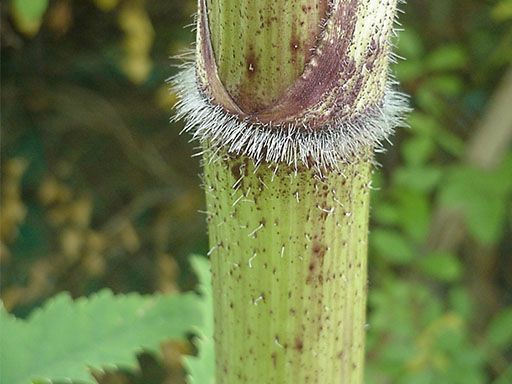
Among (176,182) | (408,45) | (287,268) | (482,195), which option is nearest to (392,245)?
(482,195)

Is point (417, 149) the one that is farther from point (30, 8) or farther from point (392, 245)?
point (30, 8)

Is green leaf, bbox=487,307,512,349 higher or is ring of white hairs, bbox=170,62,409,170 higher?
green leaf, bbox=487,307,512,349

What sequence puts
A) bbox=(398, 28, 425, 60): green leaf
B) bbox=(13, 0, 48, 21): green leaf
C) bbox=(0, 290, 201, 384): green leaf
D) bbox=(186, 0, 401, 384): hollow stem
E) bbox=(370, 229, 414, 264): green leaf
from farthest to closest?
1. bbox=(370, 229, 414, 264): green leaf
2. bbox=(398, 28, 425, 60): green leaf
3. bbox=(13, 0, 48, 21): green leaf
4. bbox=(0, 290, 201, 384): green leaf
5. bbox=(186, 0, 401, 384): hollow stem

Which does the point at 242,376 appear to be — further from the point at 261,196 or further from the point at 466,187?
the point at 466,187

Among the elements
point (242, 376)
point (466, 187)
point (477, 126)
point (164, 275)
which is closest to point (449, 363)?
point (466, 187)

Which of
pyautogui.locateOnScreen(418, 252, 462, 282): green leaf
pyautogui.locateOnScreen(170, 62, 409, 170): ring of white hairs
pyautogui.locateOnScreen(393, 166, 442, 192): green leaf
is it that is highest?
pyautogui.locateOnScreen(393, 166, 442, 192): green leaf

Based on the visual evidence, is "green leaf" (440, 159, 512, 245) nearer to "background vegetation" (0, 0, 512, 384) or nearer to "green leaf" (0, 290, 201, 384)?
"background vegetation" (0, 0, 512, 384)

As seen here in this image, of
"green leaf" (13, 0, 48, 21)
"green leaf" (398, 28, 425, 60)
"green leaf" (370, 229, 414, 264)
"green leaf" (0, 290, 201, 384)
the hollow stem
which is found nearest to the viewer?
the hollow stem

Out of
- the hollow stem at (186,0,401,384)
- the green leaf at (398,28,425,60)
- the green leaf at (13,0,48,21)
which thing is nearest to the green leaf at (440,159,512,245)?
the green leaf at (398,28,425,60)
